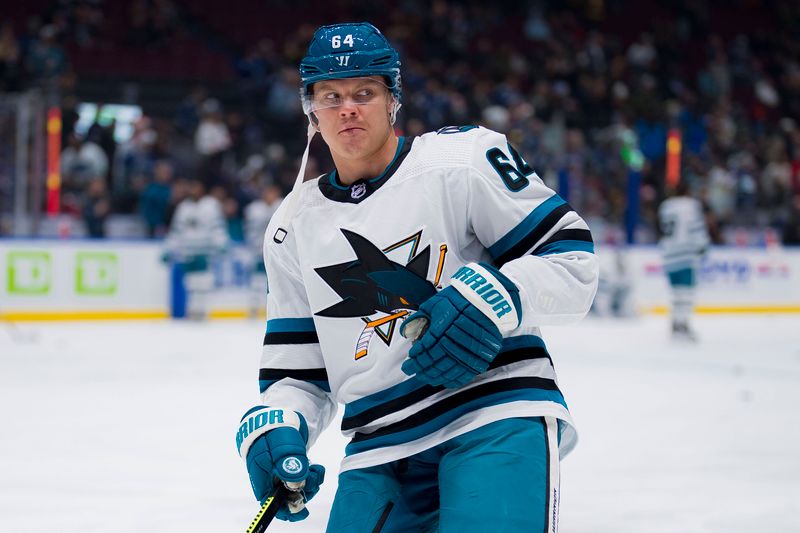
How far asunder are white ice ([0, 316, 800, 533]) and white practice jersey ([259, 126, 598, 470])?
→ 1.37m

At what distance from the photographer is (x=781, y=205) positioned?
13.8 m

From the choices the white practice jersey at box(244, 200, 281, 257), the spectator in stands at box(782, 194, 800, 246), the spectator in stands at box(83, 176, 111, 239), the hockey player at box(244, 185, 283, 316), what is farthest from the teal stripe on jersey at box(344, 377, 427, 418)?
the spectator in stands at box(782, 194, 800, 246)

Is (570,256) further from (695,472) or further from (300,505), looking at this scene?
(695,472)

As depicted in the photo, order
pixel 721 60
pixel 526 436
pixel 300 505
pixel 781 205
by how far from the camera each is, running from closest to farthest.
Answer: pixel 526 436 < pixel 300 505 < pixel 781 205 < pixel 721 60

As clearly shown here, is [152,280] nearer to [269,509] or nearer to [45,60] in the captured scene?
[45,60]

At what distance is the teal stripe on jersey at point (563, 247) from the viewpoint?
187 cm

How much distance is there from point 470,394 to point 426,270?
24 centimetres

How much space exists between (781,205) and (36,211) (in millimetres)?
9217

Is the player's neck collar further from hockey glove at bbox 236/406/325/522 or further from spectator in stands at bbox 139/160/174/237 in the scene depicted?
spectator in stands at bbox 139/160/174/237

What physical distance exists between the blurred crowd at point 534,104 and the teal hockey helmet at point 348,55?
877 cm

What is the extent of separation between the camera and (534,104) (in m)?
14.3

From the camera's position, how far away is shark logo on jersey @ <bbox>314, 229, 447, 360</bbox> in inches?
77.0

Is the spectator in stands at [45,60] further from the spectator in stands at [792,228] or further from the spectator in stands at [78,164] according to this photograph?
the spectator in stands at [792,228]

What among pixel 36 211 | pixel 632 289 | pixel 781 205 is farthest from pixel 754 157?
pixel 36 211
